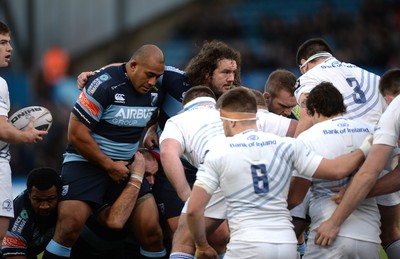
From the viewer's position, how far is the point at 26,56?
26.8 metres

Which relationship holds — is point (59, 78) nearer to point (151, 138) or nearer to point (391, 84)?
point (151, 138)

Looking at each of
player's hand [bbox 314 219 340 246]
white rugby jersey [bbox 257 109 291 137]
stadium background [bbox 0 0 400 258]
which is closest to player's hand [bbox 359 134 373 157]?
player's hand [bbox 314 219 340 246]

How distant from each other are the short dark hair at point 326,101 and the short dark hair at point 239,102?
0.66m

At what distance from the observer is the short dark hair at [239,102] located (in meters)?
7.41

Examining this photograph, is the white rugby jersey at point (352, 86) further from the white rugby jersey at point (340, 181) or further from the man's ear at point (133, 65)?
the man's ear at point (133, 65)

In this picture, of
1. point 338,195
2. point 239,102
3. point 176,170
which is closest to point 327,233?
point 338,195

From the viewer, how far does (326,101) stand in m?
7.82

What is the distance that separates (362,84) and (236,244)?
262 centimetres

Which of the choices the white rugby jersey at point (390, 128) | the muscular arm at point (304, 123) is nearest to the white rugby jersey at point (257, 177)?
the white rugby jersey at point (390, 128)

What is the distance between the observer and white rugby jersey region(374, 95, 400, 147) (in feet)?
24.7

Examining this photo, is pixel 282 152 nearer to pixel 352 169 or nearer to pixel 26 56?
pixel 352 169

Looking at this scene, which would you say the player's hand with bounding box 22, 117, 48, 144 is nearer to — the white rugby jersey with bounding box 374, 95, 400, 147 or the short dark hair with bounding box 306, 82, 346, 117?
the short dark hair with bounding box 306, 82, 346, 117

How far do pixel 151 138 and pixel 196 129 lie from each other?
170 cm

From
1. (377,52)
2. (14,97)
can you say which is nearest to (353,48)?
(377,52)
